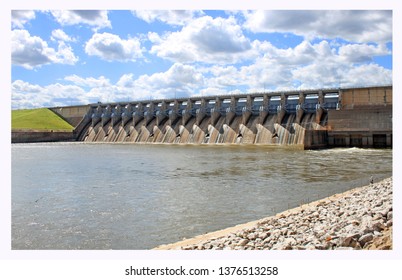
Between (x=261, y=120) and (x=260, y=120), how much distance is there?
0.12 m

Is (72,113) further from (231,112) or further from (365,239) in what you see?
(365,239)

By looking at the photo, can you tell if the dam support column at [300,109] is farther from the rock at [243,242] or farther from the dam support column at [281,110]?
the rock at [243,242]

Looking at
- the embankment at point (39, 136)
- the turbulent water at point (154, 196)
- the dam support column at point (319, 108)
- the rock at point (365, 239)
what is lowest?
the turbulent water at point (154, 196)

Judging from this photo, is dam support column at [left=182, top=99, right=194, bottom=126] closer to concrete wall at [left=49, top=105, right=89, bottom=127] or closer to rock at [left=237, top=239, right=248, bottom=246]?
concrete wall at [left=49, top=105, right=89, bottom=127]

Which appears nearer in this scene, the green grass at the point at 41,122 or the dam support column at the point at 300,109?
the dam support column at the point at 300,109

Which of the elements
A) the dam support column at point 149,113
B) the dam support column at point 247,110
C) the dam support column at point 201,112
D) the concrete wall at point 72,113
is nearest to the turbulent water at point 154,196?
the dam support column at point 247,110

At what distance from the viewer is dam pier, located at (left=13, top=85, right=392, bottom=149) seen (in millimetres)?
34000

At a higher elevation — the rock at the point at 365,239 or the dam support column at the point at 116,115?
the dam support column at the point at 116,115

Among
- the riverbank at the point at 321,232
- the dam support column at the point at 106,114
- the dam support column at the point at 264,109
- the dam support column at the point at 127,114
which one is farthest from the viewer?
the dam support column at the point at 106,114

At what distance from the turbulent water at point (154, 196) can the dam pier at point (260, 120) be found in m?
10.8

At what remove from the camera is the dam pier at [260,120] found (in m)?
34.0

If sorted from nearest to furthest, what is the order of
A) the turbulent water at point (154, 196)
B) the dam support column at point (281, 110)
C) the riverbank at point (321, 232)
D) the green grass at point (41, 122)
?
1. the riverbank at point (321, 232)
2. the turbulent water at point (154, 196)
3. the dam support column at point (281, 110)
4. the green grass at point (41, 122)

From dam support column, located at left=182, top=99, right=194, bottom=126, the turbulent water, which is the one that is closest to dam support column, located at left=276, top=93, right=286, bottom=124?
dam support column, located at left=182, top=99, right=194, bottom=126

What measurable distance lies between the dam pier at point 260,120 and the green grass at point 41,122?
6.48 metres
